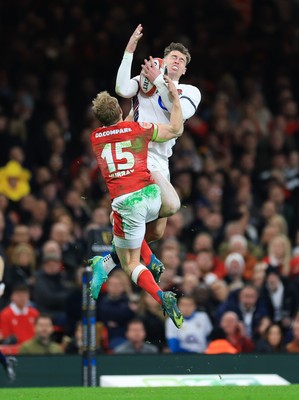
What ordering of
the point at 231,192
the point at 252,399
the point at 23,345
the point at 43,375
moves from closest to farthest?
the point at 252,399 → the point at 43,375 → the point at 23,345 → the point at 231,192

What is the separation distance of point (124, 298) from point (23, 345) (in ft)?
4.61

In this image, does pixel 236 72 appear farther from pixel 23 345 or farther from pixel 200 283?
pixel 23 345

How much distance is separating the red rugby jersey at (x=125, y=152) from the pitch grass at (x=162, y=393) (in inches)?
72.6

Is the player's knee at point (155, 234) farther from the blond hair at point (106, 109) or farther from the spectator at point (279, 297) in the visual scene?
the spectator at point (279, 297)

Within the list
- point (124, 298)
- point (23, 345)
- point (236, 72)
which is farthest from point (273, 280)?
point (236, 72)

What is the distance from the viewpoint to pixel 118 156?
13281 millimetres

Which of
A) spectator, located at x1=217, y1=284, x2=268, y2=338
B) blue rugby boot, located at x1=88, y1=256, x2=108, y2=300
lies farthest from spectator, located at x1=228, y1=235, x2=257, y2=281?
blue rugby boot, located at x1=88, y1=256, x2=108, y2=300

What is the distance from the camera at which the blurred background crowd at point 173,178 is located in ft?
56.5

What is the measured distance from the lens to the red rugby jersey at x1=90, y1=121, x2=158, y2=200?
13.2m

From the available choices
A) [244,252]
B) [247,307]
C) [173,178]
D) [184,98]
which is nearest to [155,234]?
[184,98]

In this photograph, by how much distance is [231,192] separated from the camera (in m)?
21.6

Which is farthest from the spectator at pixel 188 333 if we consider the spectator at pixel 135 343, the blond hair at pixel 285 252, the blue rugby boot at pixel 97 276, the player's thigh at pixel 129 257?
the player's thigh at pixel 129 257

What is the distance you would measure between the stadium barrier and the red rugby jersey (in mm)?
2958

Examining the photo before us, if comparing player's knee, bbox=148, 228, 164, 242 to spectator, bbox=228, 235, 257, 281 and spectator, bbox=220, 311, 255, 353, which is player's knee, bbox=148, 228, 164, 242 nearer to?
spectator, bbox=220, 311, 255, 353
